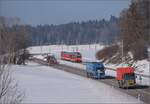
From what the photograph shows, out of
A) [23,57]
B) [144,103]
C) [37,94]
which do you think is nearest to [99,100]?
[144,103]

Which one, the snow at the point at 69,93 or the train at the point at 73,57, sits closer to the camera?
the snow at the point at 69,93

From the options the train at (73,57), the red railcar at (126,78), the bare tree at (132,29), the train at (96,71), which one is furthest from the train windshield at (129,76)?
the train at (73,57)

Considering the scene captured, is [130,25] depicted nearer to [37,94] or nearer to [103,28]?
[37,94]

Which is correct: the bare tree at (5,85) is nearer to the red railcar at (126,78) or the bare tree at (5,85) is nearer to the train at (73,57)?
the red railcar at (126,78)

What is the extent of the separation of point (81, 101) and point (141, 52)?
34253mm

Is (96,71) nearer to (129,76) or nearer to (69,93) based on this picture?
(129,76)

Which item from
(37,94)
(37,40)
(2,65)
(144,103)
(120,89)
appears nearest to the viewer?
(2,65)

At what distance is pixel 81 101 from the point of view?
3803 centimetres

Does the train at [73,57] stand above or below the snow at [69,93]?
above

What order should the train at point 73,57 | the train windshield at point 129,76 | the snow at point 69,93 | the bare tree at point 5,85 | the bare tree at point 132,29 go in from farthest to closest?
the train at point 73,57 → the bare tree at point 132,29 → the train windshield at point 129,76 → the snow at point 69,93 → the bare tree at point 5,85

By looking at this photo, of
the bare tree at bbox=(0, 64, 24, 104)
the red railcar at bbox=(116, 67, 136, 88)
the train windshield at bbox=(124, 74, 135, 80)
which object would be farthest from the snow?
the bare tree at bbox=(0, 64, 24, 104)

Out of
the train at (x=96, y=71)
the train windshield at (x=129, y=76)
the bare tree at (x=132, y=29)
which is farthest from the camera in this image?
the bare tree at (x=132, y=29)

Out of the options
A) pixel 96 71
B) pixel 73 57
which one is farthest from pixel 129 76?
pixel 73 57

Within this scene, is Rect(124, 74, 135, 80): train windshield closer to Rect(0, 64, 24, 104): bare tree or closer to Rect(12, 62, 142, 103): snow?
Rect(12, 62, 142, 103): snow
